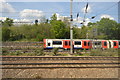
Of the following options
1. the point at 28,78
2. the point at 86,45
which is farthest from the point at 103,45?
the point at 28,78

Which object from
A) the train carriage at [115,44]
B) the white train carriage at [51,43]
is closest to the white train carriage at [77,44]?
the white train carriage at [51,43]

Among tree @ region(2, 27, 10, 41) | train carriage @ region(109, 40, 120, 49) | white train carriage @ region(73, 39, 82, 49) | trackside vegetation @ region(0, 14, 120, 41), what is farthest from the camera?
trackside vegetation @ region(0, 14, 120, 41)

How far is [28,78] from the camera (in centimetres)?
513

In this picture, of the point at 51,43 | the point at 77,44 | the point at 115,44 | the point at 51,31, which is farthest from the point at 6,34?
the point at 115,44

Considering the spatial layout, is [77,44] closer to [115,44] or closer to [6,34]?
[115,44]

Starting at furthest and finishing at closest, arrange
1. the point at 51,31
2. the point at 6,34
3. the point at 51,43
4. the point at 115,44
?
the point at 51,31, the point at 6,34, the point at 115,44, the point at 51,43

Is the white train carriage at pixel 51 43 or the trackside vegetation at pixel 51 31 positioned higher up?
the trackside vegetation at pixel 51 31

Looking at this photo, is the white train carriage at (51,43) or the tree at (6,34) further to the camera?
the tree at (6,34)

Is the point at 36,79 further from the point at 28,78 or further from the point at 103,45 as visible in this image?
the point at 103,45

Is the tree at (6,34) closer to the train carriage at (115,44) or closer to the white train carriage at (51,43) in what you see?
the white train carriage at (51,43)

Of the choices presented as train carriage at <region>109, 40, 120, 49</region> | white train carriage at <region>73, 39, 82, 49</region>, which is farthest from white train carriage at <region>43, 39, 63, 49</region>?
train carriage at <region>109, 40, 120, 49</region>

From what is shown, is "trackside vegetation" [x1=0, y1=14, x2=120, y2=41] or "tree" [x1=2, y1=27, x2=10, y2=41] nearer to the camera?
"tree" [x1=2, y1=27, x2=10, y2=41]

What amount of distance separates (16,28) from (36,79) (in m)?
29.9

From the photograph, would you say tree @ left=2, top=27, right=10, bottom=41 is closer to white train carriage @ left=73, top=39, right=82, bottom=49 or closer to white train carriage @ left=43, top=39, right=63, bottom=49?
white train carriage @ left=43, top=39, right=63, bottom=49
